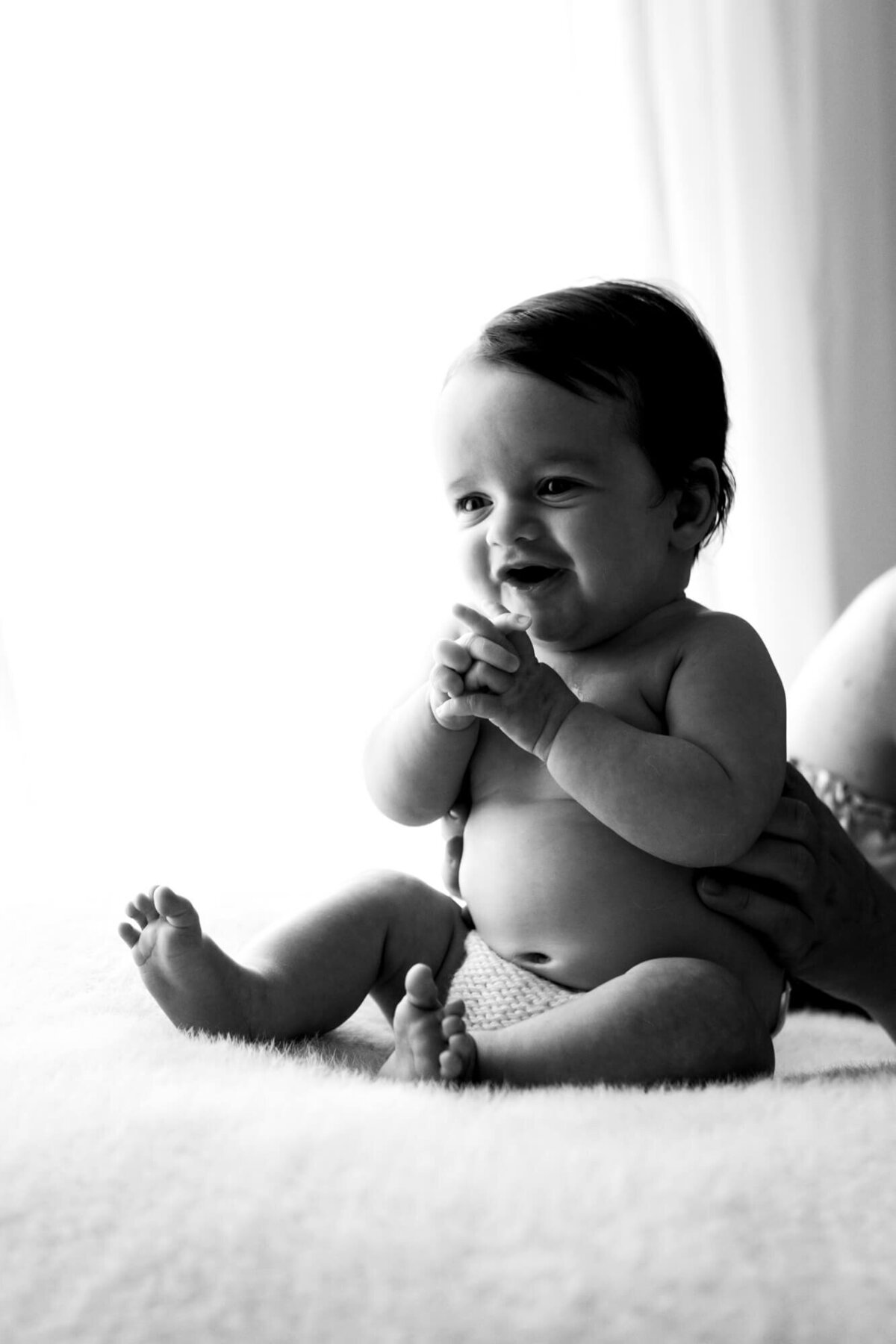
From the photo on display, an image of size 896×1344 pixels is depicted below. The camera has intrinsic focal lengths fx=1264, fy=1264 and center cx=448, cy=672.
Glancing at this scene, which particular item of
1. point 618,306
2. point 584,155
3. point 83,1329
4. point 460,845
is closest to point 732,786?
point 460,845

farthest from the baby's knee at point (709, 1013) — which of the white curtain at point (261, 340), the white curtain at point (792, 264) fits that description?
the white curtain at point (792, 264)

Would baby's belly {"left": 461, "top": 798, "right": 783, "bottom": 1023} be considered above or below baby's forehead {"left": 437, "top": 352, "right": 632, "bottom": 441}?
below

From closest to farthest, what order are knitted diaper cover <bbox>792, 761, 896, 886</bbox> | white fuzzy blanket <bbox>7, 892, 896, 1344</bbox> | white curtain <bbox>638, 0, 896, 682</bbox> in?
1. white fuzzy blanket <bbox>7, 892, 896, 1344</bbox>
2. knitted diaper cover <bbox>792, 761, 896, 886</bbox>
3. white curtain <bbox>638, 0, 896, 682</bbox>

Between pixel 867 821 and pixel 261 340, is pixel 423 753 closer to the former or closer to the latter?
pixel 867 821

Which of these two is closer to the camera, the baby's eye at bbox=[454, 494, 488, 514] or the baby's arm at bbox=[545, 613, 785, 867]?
the baby's arm at bbox=[545, 613, 785, 867]

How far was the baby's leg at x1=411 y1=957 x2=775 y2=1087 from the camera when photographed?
854mm

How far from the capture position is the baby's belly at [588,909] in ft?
3.17

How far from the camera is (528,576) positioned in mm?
1028

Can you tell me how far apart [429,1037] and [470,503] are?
1.46 ft

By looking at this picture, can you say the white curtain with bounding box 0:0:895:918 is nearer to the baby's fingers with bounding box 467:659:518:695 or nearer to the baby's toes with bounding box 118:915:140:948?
the baby's toes with bounding box 118:915:140:948

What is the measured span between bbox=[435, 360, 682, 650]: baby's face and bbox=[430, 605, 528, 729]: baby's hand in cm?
7

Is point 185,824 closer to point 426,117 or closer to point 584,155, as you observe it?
point 426,117

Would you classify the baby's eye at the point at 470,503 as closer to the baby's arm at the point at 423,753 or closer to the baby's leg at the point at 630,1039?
the baby's arm at the point at 423,753

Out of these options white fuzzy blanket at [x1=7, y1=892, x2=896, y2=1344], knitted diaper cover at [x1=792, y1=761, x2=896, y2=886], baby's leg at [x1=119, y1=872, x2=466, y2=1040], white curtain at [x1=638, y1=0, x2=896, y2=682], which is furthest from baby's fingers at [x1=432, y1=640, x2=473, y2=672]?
white curtain at [x1=638, y1=0, x2=896, y2=682]
